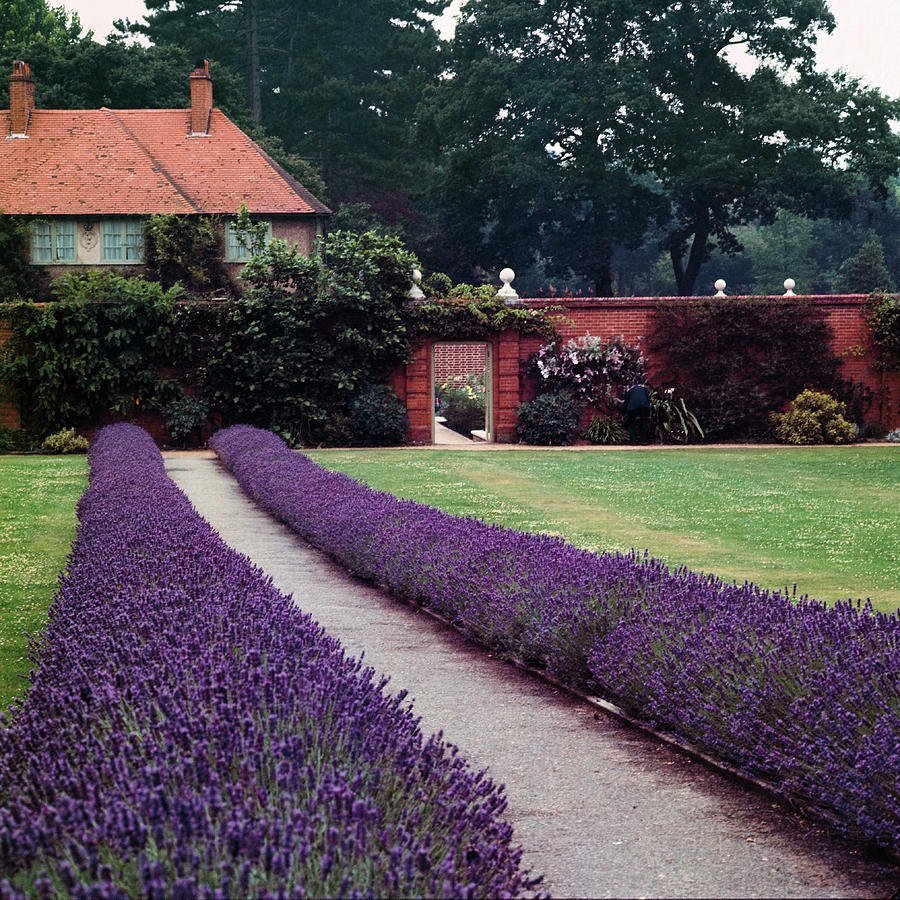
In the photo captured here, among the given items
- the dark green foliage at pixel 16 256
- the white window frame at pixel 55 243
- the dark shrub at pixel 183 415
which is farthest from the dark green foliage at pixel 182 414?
the white window frame at pixel 55 243

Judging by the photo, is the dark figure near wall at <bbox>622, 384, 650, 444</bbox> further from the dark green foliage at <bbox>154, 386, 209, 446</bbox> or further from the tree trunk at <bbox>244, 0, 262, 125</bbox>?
the tree trunk at <bbox>244, 0, 262, 125</bbox>

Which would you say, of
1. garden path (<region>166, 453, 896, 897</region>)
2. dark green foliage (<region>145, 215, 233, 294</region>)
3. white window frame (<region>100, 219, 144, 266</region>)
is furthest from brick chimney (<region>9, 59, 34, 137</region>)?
garden path (<region>166, 453, 896, 897</region>)

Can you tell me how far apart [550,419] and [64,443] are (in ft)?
33.2

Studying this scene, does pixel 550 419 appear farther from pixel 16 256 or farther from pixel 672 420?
pixel 16 256

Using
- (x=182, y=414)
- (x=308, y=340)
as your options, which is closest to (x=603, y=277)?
(x=308, y=340)

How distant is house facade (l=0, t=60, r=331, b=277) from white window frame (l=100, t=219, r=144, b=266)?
0.09 feet

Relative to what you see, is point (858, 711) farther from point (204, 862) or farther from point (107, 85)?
point (107, 85)

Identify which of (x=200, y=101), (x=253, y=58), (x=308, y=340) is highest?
(x=253, y=58)

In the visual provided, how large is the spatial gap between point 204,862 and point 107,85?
150 ft

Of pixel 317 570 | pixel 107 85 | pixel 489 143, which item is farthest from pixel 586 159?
pixel 317 570

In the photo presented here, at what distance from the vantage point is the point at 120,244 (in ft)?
116

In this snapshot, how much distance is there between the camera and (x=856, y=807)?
14.9 ft

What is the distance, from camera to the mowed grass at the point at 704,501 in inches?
451

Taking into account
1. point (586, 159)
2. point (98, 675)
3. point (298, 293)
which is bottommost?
point (98, 675)
